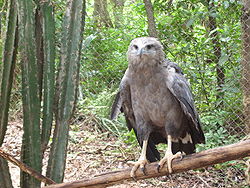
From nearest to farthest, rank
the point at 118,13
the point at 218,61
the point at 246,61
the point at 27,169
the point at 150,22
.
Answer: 1. the point at 27,169
2. the point at 246,61
3. the point at 150,22
4. the point at 218,61
5. the point at 118,13

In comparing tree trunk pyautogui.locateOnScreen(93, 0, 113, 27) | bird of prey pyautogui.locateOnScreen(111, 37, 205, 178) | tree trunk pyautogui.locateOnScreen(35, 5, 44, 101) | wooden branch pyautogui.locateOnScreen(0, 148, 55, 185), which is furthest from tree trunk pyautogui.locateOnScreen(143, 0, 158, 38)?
wooden branch pyautogui.locateOnScreen(0, 148, 55, 185)

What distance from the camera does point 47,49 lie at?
259 centimetres

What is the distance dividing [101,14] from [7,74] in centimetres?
517

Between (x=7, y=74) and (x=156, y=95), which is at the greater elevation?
(x=7, y=74)

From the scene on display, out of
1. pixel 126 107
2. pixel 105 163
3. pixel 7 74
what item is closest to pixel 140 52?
pixel 126 107

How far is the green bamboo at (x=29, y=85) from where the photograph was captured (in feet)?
8.18

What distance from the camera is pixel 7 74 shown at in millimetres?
2545

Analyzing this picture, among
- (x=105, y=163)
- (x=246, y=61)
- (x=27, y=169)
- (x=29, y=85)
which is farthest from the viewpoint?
(x=105, y=163)

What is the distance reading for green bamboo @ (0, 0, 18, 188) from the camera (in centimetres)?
255

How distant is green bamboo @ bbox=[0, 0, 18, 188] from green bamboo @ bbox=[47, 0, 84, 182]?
0.35 m

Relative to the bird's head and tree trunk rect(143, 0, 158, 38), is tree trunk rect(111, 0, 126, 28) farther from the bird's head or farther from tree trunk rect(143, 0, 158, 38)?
the bird's head

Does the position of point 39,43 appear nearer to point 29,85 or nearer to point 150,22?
point 29,85

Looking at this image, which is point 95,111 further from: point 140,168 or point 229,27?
point 140,168

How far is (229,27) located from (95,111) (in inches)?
121
